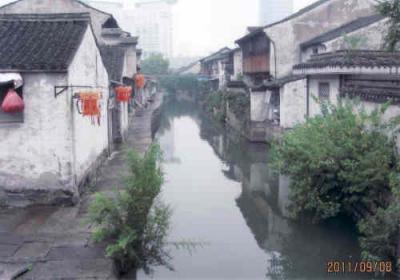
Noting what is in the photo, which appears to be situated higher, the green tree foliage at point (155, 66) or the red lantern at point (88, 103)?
the green tree foliage at point (155, 66)

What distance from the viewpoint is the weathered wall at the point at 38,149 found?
10.9 m

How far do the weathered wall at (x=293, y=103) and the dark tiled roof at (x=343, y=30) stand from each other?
4688mm

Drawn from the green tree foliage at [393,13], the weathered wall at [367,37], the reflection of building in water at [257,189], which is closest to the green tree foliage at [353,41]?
the weathered wall at [367,37]

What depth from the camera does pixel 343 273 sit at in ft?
30.0

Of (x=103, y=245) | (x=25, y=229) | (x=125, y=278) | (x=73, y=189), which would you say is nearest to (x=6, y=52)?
(x=73, y=189)

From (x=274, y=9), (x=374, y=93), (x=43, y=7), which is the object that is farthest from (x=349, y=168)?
(x=274, y=9)

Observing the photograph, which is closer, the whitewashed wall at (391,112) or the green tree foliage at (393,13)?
the green tree foliage at (393,13)

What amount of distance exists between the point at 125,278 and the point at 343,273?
3.91 m

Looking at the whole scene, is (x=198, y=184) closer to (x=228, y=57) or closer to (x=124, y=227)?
(x=124, y=227)

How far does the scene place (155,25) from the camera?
142375 mm

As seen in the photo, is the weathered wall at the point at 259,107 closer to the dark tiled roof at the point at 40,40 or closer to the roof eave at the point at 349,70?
the roof eave at the point at 349,70

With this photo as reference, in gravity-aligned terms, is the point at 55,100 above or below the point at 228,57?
below

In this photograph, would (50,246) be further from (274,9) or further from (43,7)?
(274,9)
